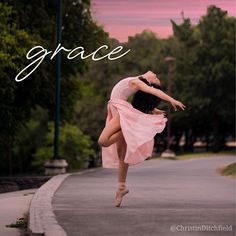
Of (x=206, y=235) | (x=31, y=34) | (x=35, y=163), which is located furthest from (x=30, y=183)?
(x=35, y=163)

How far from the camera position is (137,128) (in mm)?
11867

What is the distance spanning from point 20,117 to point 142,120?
2196 cm

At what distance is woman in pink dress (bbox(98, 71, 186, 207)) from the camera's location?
465 inches

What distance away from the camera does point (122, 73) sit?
81.1 meters

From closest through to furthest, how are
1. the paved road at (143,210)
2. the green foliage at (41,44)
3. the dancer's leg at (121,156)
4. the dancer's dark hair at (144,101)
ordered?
the paved road at (143,210) < the dancer's leg at (121,156) < the dancer's dark hair at (144,101) < the green foliage at (41,44)

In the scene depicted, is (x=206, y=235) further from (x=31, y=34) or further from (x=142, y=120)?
(x=31, y=34)

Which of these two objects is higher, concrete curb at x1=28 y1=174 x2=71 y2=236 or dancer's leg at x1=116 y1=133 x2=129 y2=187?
dancer's leg at x1=116 y1=133 x2=129 y2=187

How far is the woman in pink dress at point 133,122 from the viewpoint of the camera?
11.8m

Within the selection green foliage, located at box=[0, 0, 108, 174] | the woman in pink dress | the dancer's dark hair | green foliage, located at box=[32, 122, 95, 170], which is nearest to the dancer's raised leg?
the woman in pink dress

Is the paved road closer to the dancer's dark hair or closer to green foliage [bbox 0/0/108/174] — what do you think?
the dancer's dark hair

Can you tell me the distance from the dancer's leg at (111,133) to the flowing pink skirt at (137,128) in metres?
0.13

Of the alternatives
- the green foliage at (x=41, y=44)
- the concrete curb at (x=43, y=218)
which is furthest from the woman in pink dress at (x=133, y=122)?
the green foliage at (x=41, y=44)

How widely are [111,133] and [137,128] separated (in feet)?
1.28

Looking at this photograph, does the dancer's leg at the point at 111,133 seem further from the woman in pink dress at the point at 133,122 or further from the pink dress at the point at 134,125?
the pink dress at the point at 134,125
